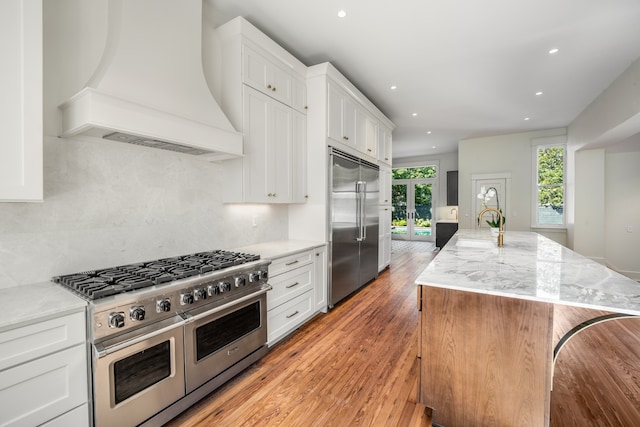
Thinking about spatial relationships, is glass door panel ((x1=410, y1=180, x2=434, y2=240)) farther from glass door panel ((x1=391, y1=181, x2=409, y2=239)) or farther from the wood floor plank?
the wood floor plank

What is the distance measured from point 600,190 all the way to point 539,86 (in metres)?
2.90

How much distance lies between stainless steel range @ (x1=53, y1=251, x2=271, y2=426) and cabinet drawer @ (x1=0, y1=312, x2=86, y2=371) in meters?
0.06

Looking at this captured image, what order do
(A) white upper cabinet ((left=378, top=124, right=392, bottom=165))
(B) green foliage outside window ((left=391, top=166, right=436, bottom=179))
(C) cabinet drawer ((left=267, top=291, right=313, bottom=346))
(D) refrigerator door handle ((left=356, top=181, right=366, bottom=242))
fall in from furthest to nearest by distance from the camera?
1. (B) green foliage outside window ((left=391, top=166, right=436, bottom=179))
2. (A) white upper cabinet ((left=378, top=124, right=392, bottom=165))
3. (D) refrigerator door handle ((left=356, top=181, right=366, bottom=242))
4. (C) cabinet drawer ((left=267, top=291, right=313, bottom=346))

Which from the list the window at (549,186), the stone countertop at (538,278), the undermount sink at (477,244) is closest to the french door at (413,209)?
the window at (549,186)

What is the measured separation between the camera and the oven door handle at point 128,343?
1.35 meters

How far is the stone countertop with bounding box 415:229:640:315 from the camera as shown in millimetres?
1231

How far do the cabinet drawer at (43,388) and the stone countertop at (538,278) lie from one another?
1751 mm

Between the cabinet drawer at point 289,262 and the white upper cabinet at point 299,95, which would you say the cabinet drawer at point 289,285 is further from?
the white upper cabinet at point 299,95

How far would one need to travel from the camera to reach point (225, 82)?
2.55 metres

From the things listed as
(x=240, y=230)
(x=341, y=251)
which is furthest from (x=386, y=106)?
(x=240, y=230)

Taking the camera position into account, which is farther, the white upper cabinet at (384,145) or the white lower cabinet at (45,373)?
the white upper cabinet at (384,145)

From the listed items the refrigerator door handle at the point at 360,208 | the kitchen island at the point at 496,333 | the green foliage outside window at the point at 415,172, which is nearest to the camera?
the kitchen island at the point at 496,333

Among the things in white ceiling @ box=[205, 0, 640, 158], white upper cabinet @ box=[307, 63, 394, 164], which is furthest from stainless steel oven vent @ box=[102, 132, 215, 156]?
white upper cabinet @ box=[307, 63, 394, 164]

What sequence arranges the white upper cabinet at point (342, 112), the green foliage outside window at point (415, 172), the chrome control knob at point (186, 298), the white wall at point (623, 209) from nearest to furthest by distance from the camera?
the chrome control knob at point (186, 298) → the white upper cabinet at point (342, 112) → the white wall at point (623, 209) → the green foliage outside window at point (415, 172)
